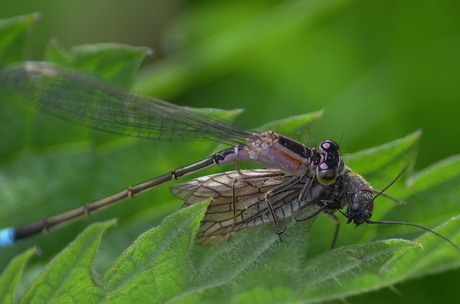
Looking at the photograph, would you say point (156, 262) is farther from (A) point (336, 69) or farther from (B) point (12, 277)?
(A) point (336, 69)

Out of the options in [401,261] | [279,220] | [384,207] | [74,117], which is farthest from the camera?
[74,117]

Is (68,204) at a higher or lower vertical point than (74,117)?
lower

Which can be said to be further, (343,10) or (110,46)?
(343,10)

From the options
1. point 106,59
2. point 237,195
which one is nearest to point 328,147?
point 237,195

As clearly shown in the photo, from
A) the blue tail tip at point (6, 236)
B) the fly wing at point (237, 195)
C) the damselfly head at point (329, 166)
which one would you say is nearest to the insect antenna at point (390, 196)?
the damselfly head at point (329, 166)

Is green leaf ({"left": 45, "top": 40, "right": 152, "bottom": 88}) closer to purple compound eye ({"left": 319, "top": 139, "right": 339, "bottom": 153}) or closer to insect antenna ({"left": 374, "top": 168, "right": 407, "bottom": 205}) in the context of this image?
purple compound eye ({"left": 319, "top": 139, "right": 339, "bottom": 153})

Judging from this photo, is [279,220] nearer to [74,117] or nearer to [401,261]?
[401,261]

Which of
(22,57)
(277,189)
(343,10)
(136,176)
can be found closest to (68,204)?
(136,176)
